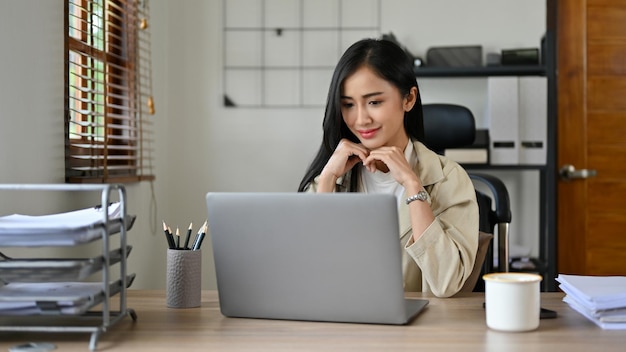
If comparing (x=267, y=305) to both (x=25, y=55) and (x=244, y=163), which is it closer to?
(x=25, y=55)

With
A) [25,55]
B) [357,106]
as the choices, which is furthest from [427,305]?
[25,55]

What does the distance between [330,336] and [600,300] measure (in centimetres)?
45

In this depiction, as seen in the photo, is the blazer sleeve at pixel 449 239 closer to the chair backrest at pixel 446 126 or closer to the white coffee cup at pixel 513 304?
the white coffee cup at pixel 513 304

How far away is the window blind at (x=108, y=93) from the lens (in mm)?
2393

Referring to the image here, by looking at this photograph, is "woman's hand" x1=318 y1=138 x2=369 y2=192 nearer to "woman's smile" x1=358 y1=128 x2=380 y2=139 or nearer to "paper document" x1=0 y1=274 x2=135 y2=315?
"woman's smile" x1=358 y1=128 x2=380 y2=139

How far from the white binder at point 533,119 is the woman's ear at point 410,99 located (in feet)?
4.98

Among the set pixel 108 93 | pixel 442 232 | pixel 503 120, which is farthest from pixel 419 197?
pixel 503 120

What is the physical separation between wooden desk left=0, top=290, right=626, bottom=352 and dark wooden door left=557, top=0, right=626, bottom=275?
223 cm

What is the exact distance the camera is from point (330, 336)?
124 centimetres

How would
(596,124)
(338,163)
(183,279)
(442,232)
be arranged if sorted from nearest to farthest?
(183,279)
(442,232)
(338,163)
(596,124)

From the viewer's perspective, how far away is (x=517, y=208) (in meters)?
3.54

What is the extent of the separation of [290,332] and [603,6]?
9.06 ft

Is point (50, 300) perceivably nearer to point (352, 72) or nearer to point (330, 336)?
point (330, 336)

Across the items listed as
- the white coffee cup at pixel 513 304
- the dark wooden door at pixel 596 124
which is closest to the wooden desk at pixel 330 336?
the white coffee cup at pixel 513 304
